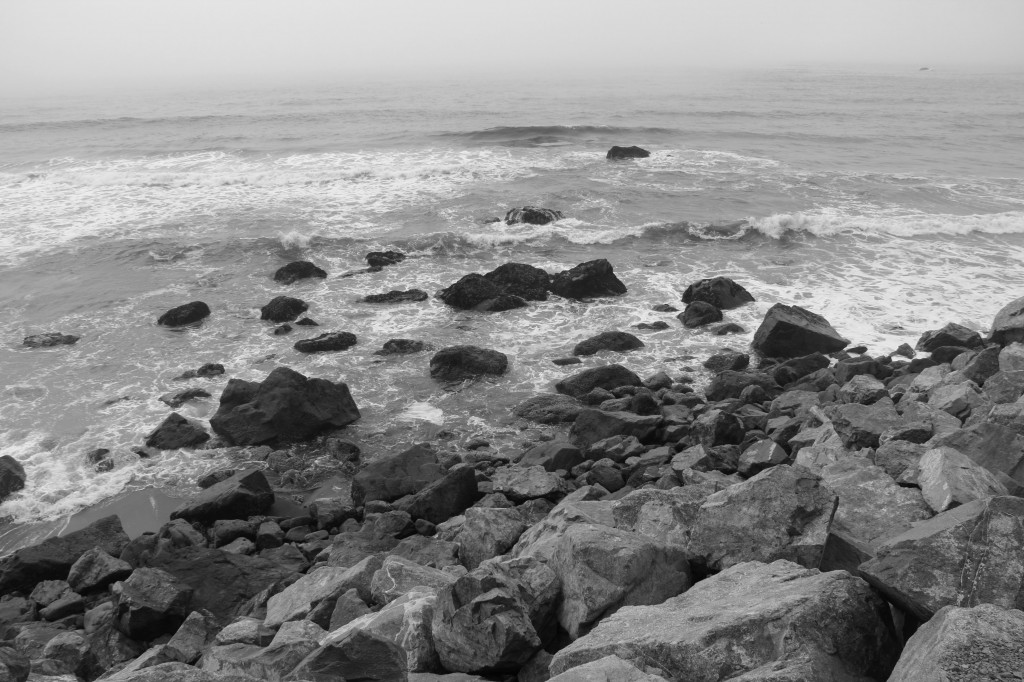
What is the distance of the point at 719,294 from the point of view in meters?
16.8

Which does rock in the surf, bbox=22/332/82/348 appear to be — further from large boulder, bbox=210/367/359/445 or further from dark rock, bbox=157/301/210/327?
large boulder, bbox=210/367/359/445

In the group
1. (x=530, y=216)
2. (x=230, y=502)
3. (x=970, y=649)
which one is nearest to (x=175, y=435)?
(x=230, y=502)

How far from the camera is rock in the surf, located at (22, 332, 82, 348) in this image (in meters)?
15.5

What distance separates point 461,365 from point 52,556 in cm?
709

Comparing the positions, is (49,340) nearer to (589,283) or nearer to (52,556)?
(52,556)

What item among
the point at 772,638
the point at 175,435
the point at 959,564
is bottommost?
the point at 175,435

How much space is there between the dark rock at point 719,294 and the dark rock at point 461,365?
5.25 meters

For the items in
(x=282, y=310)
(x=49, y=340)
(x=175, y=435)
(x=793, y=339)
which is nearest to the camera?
(x=175, y=435)

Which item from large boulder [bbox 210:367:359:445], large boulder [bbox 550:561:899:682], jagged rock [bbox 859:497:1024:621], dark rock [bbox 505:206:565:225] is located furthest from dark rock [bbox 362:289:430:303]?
jagged rock [bbox 859:497:1024:621]

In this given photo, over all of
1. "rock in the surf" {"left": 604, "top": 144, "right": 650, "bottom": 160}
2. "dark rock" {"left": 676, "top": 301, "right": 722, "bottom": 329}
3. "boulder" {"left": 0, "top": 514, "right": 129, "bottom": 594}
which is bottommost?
"boulder" {"left": 0, "top": 514, "right": 129, "bottom": 594}

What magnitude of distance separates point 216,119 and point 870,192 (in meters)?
42.1

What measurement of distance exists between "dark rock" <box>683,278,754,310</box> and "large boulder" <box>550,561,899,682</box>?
41.5 ft

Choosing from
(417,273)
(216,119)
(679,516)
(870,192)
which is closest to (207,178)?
(417,273)

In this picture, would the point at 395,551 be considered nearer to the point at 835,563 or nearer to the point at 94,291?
the point at 835,563
